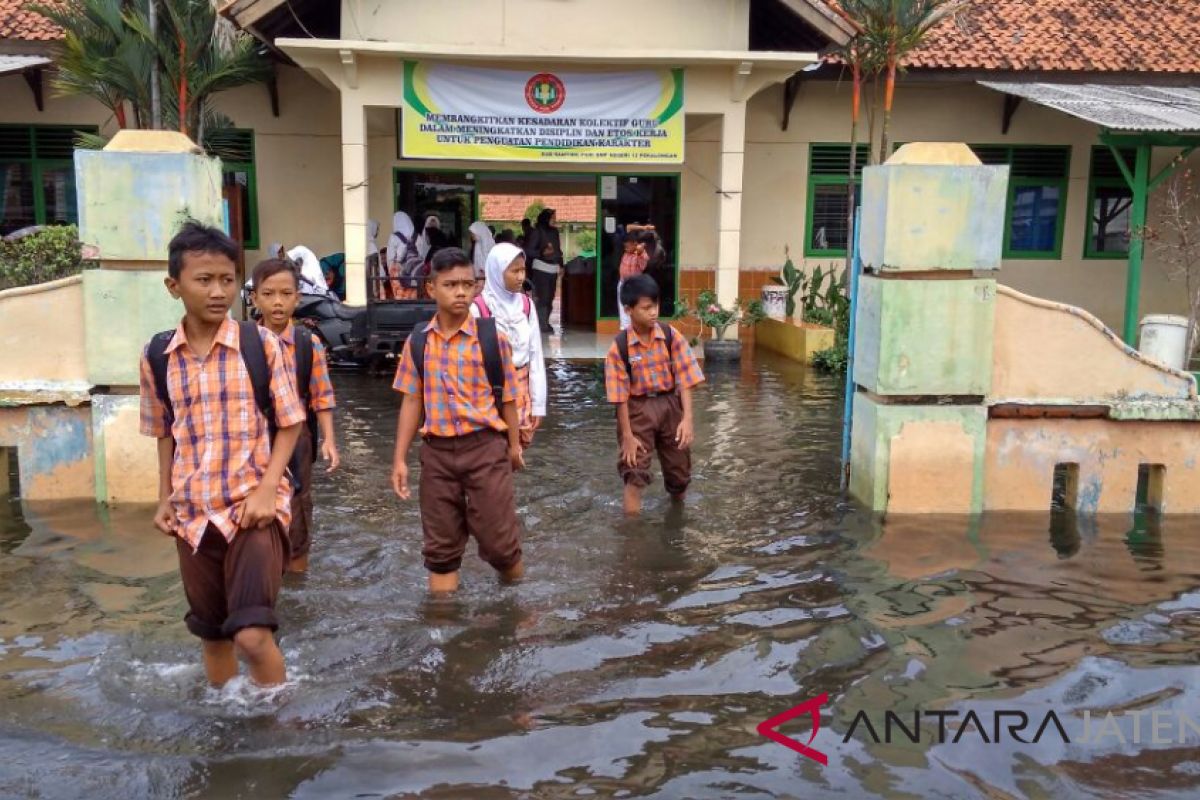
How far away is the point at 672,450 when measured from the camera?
22.0 feet

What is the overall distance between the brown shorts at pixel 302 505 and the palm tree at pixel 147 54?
8.45 m

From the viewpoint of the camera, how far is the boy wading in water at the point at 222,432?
12.0 ft

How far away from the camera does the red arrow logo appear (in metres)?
3.79

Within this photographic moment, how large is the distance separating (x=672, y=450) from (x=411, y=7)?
8.53m

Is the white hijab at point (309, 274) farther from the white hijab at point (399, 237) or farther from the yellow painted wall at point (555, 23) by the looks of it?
the yellow painted wall at point (555, 23)

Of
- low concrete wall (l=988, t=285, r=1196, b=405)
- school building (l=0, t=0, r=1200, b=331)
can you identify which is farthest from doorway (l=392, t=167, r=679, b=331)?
low concrete wall (l=988, t=285, r=1196, b=405)

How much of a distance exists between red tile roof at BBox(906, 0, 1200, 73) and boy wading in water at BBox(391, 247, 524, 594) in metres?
11.4

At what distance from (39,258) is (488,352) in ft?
23.0

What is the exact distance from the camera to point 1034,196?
1627 cm

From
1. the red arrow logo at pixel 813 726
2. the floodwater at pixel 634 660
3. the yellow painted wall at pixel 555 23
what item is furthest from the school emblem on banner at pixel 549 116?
the red arrow logo at pixel 813 726

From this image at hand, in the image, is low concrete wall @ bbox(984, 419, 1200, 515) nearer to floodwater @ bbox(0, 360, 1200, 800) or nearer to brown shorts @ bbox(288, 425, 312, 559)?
floodwater @ bbox(0, 360, 1200, 800)

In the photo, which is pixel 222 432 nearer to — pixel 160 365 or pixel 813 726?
pixel 160 365

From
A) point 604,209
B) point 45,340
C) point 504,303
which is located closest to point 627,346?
point 504,303

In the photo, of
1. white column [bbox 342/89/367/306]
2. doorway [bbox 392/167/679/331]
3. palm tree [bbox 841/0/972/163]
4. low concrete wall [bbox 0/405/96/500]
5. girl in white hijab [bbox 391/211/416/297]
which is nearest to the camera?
low concrete wall [bbox 0/405/96/500]
